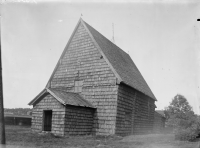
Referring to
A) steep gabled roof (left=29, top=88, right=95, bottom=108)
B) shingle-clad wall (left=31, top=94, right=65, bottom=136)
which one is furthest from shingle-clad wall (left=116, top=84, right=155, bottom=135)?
shingle-clad wall (left=31, top=94, right=65, bottom=136)

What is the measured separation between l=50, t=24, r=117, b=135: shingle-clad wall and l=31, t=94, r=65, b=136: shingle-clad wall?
3.21 metres

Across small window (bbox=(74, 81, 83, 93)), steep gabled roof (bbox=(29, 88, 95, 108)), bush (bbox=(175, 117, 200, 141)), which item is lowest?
bush (bbox=(175, 117, 200, 141))

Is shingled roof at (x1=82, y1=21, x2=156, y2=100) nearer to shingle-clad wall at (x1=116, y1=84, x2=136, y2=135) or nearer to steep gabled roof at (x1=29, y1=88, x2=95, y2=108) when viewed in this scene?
shingle-clad wall at (x1=116, y1=84, x2=136, y2=135)

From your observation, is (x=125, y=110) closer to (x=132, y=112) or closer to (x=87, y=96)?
(x=132, y=112)

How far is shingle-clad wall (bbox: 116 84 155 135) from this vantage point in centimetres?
1745

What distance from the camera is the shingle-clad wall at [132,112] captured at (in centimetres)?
1745

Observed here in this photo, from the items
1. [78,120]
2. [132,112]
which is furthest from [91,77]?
[132,112]

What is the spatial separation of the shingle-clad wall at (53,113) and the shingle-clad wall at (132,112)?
432cm

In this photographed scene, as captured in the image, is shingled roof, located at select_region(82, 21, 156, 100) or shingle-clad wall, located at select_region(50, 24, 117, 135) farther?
shingled roof, located at select_region(82, 21, 156, 100)

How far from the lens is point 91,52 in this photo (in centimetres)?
1911

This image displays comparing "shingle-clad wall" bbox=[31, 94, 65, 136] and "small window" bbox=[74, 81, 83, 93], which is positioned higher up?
"small window" bbox=[74, 81, 83, 93]

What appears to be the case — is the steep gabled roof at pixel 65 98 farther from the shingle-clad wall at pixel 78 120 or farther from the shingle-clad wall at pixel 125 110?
the shingle-clad wall at pixel 125 110

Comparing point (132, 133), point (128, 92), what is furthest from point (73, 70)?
point (132, 133)

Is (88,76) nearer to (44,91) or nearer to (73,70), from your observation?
(73,70)
